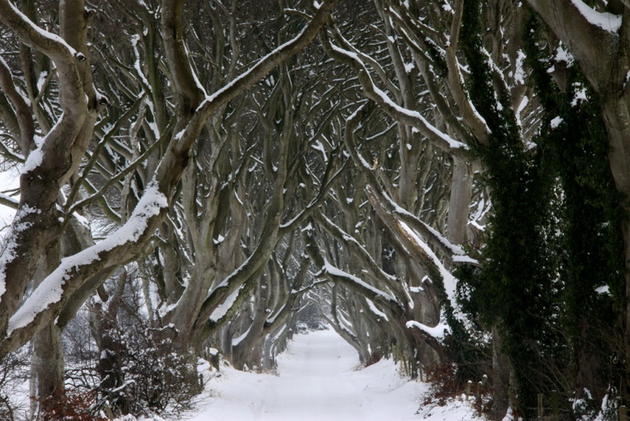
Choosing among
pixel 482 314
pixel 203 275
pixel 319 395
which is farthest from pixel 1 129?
pixel 482 314

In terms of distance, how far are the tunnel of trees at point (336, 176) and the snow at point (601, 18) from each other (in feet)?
0.06

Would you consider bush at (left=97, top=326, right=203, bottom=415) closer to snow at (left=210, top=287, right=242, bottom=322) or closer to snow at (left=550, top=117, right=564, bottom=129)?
snow at (left=210, top=287, right=242, bottom=322)

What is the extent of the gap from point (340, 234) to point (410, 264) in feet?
7.29

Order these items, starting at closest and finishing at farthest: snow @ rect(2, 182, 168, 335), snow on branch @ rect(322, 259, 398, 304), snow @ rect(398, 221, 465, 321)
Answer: snow @ rect(2, 182, 168, 335) → snow @ rect(398, 221, 465, 321) → snow on branch @ rect(322, 259, 398, 304)

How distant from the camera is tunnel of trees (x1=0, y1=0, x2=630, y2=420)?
5.10m

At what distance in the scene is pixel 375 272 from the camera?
46.6 ft

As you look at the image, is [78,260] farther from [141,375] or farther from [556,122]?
[556,122]

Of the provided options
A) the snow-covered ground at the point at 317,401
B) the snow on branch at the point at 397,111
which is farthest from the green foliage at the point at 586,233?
the snow-covered ground at the point at 317,401

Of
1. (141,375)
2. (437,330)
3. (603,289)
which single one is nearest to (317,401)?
(437,330)

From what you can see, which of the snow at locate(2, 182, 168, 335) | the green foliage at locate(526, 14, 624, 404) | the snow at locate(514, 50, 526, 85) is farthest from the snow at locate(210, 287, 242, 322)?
the green foliage at locate(526, 14, 624, 404)

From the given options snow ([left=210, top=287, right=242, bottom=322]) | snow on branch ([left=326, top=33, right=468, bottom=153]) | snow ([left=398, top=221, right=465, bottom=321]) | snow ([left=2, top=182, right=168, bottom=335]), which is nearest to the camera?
snow ([left=2, top=182, right=168, bottom=335])

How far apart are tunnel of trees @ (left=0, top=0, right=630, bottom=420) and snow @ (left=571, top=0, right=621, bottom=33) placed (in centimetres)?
2

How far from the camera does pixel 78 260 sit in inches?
199

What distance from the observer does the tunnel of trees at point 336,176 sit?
5.10 meters
